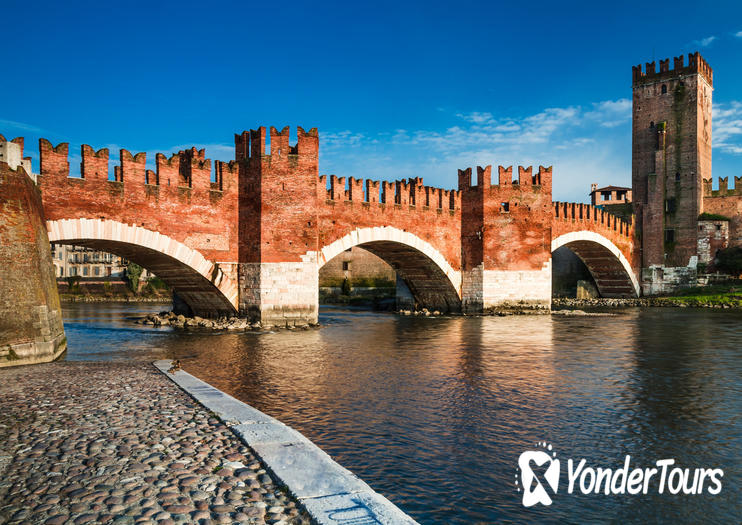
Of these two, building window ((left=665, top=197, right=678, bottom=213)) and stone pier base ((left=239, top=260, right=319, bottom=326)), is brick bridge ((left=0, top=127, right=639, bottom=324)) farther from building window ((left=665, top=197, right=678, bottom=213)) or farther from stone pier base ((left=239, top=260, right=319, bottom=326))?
building window ((left=665, top=197, right=678, bottom=213))

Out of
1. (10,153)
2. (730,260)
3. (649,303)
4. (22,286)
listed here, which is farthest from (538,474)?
(730,260)

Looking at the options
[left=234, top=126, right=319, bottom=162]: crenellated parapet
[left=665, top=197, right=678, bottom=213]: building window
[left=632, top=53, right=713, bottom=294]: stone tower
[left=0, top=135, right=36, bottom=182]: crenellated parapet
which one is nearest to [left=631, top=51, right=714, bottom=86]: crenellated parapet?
[left=632, top=53, right=713, bottom=294]: stone tower

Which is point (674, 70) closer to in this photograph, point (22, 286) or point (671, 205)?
point (671, 205)

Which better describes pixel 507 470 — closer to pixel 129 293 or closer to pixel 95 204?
pixel 95 204

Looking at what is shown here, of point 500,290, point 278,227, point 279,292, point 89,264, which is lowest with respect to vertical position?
point 500,290

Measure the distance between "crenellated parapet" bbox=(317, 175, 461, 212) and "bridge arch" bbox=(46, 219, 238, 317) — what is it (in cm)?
490

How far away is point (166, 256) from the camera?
704 inches

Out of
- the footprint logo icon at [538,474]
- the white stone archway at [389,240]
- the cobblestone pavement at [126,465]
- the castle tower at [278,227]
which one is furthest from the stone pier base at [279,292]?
the footprint logo icon at [538,474]

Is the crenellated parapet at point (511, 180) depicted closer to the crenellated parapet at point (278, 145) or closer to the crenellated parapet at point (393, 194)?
the crenellated parapet at point (393, 194)

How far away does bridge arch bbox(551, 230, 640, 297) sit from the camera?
34594mm

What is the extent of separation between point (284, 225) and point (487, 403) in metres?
12.3

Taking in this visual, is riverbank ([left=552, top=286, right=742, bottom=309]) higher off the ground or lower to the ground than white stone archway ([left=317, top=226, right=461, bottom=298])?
lower

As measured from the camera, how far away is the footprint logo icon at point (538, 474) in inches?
191

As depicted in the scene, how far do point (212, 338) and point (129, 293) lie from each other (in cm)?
3328
